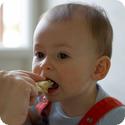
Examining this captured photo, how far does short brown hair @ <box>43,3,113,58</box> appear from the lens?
2.20ft

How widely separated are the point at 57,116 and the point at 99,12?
224 mm

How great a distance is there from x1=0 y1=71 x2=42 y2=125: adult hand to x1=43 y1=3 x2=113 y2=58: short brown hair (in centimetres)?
18

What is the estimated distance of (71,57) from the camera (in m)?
0.65

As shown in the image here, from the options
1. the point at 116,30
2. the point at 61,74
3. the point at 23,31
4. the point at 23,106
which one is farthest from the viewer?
the point at 23,31

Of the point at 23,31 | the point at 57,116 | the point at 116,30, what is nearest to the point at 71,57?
the point at 57,116

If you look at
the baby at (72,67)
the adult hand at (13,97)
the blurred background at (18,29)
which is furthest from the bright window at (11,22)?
the adult hand at (13,97)

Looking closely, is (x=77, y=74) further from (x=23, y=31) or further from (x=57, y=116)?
(x=23, y=31)

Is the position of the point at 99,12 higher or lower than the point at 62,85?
higher

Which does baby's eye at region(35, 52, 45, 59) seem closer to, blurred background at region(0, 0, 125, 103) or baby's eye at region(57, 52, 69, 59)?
baby's eye at region(57, 52, 69, 59)

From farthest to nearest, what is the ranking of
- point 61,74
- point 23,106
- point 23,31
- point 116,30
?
point 23,31, point 116,30, point 61,74, point 23,106

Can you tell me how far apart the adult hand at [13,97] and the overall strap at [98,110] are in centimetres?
16

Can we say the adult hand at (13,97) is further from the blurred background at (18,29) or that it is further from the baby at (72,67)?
the blurred background at (18,29)

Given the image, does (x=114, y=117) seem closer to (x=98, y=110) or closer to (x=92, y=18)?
(x=98, y=110)

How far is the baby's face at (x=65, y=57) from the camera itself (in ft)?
2.07
